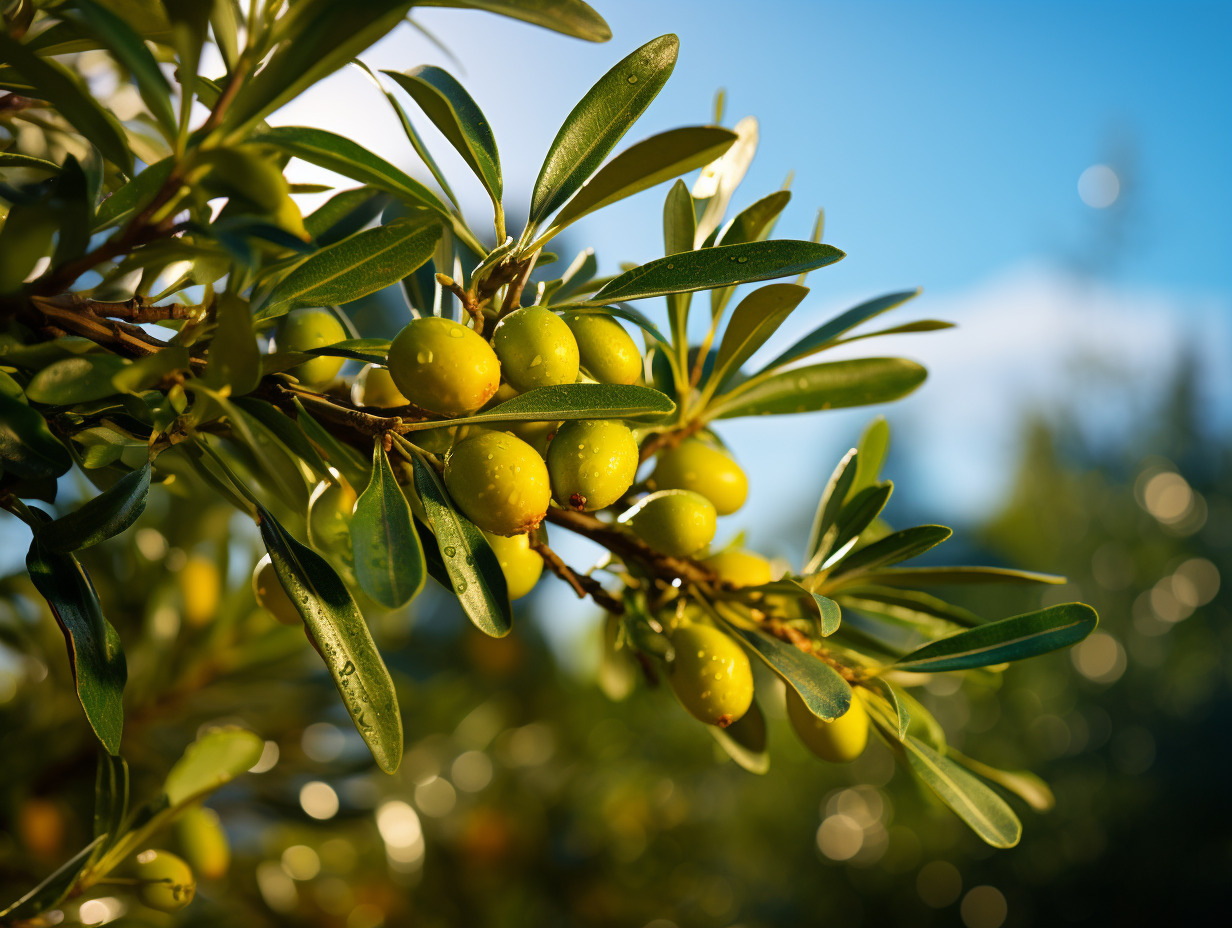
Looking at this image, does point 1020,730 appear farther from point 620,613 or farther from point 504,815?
point 620,613

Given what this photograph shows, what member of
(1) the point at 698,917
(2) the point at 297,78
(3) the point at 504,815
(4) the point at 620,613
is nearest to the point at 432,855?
(3) the point at 504,815

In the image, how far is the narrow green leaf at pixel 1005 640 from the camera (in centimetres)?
40

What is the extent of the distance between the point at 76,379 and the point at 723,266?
0.25 meters

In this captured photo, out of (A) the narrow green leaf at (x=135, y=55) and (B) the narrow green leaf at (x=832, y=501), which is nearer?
(A) the narrow green leaf at (x=135, y=55)

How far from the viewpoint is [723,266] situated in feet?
1.09

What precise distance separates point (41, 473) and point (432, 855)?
1010 mm

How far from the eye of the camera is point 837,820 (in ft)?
8.48

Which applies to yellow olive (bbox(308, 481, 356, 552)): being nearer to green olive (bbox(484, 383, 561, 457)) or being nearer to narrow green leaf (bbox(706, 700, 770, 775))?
green olive (bbox(484, 383, 561, 457))

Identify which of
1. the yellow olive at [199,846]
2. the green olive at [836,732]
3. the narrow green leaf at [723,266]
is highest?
the narrow green leaf at [723,266]

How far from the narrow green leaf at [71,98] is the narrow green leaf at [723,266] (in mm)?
205

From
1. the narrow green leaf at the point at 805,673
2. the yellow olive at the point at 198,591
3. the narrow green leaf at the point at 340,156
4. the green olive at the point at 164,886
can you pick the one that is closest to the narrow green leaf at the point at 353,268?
the narrow green leaf at the point at 340,156

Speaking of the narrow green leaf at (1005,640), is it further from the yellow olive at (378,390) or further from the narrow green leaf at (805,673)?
the yellow olive at (378,390)

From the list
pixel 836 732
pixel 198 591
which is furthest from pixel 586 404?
pixel 198 591

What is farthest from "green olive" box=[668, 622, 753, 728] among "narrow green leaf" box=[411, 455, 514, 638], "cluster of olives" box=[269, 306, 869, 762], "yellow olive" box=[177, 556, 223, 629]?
"yellow olive" box=[177, 556, 223, 629]
